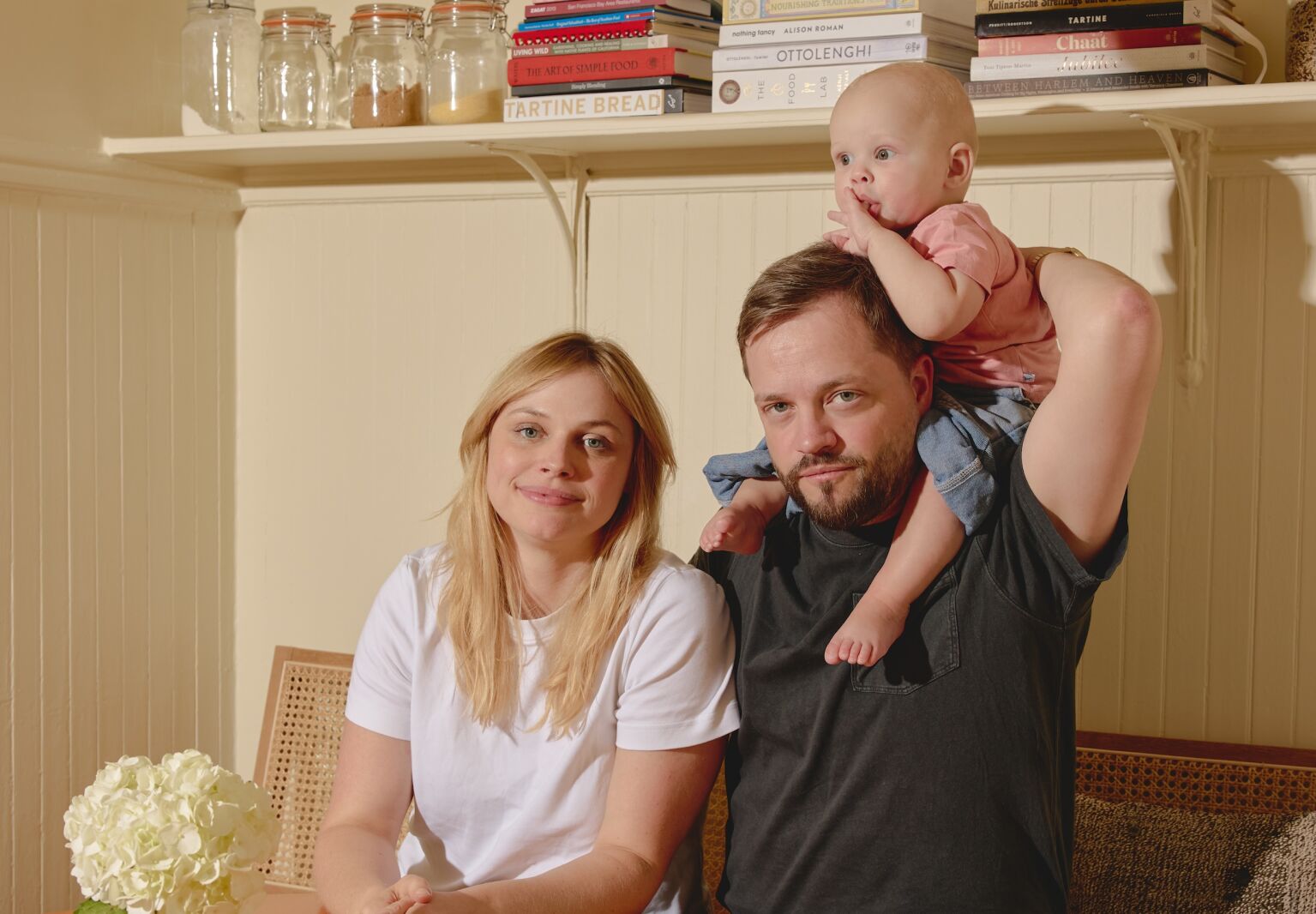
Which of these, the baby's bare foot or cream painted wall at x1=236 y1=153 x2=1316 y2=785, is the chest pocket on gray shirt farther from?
cream painted wall at x1=236 y1=153 x2=1316 y2=785

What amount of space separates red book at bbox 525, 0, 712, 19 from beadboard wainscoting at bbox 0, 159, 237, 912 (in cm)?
87

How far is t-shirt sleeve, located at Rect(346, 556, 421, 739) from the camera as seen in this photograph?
1.72 m

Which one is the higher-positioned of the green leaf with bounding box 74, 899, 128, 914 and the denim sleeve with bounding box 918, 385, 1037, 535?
the denim sleeve with bounding box 918, 385, 1037, 535

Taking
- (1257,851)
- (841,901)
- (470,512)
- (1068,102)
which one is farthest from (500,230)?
(1257,851)

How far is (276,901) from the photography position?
1.82m

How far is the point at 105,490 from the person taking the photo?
2432mm

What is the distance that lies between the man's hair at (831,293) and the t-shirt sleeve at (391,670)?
58cm

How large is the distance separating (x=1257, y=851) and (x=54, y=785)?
1.94 metres

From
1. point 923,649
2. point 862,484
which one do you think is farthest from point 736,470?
point 923,649

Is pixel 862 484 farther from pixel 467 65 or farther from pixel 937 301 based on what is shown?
pixel 467 65

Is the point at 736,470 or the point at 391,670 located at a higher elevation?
the point at 736,470

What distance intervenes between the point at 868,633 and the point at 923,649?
10 centimetres

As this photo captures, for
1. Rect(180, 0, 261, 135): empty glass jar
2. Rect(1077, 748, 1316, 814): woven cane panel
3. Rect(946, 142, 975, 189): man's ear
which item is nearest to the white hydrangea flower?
Rect(946, 142, 975, 189): man's ear

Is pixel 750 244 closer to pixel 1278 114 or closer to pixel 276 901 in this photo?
pixel 1278 114
